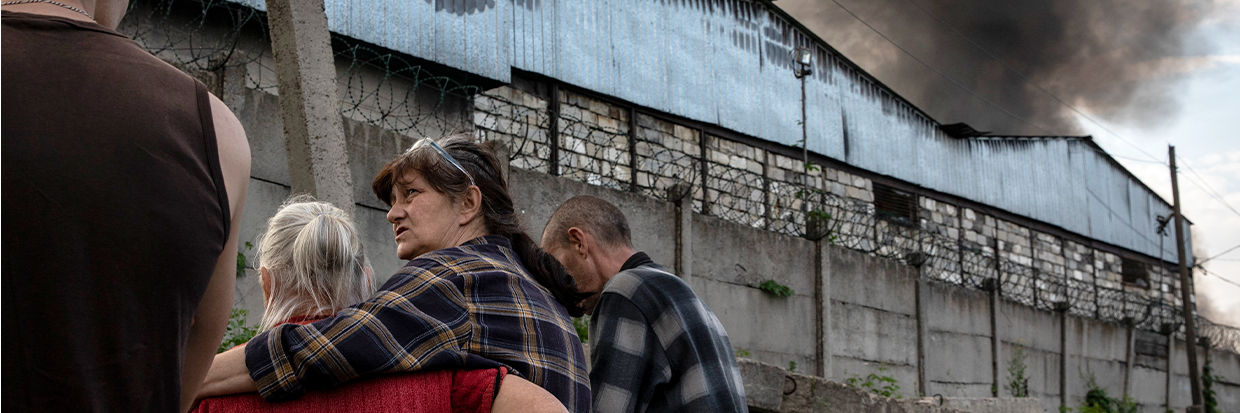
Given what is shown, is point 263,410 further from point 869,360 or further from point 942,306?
point 942,306

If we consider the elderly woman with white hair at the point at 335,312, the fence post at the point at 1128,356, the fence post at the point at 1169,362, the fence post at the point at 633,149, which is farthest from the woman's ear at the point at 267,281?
the fence post at the point at 1169,362

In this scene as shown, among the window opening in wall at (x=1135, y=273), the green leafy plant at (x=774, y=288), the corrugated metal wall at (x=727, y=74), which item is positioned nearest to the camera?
the green leafy plant at (x=774, y=288)

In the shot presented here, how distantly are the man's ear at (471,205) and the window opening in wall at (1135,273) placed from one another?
23337 mm

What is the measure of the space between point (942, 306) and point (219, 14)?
363 inches

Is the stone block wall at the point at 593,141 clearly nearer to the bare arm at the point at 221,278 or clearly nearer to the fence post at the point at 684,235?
the fence post at the point at 684,235

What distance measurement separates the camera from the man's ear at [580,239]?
11.3ft

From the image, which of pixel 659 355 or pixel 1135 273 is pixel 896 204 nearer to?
pixel 1135 273

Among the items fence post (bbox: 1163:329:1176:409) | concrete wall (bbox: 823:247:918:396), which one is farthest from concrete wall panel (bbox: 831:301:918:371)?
fence post (bbox: 1163:329:1176:409)

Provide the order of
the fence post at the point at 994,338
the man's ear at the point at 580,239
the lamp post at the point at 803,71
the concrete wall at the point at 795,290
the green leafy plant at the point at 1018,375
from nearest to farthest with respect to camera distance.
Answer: the man's ear at the point at 580,239 < the concrete wall at the point at 795,290 < the green leafy plant at the point at 1018,375 < the fence post at the point at 994,338 < the lamp post at the point at 803,71

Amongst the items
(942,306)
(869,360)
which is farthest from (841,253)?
(942,306)

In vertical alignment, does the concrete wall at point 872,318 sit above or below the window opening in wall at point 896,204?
below

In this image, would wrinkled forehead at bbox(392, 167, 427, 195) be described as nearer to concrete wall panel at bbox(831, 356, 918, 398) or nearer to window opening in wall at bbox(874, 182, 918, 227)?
concrete wall panel at bbox(831, 356, 918, 398)

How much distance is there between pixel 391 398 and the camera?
173cm

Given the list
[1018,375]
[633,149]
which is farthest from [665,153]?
[1018,375]
